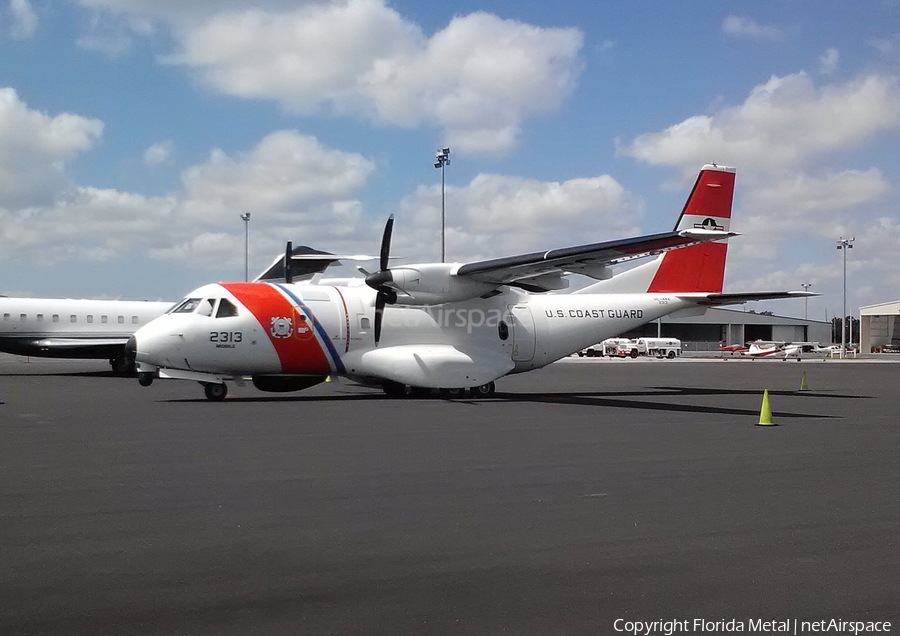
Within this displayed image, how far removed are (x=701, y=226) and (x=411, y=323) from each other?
9.31 metres

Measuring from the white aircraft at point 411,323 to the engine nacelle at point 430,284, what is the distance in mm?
29

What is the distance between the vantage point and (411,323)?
73.6 ft

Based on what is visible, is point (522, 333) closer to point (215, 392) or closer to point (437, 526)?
point (215, 392)

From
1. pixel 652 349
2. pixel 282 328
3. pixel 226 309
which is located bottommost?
pixel 652 349

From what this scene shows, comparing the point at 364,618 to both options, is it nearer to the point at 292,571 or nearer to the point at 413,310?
the point at 292,571

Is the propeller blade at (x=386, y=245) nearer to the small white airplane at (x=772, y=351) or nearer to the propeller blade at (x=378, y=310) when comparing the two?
the propeller blade at (x=378, y=310)

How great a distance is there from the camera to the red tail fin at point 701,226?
83.0ft

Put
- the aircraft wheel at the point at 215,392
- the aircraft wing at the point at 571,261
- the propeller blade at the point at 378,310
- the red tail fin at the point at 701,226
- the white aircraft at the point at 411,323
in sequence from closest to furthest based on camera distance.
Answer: the aircraft wing at the point at 571,261 < the white aircraft at the point at 411,323 < the aircraft wheel at the point at 215,392 < the propeller blade at the point at 378,310 < the red tail fin at the point at 701,226

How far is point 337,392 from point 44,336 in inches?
582

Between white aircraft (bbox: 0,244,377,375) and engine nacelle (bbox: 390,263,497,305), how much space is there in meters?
12.0

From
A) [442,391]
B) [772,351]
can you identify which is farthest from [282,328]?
[772,351]

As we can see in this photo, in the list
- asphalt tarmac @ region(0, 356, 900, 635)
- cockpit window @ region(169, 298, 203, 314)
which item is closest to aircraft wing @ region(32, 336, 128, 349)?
cockpit window @ region(169, 298, 203, 314)

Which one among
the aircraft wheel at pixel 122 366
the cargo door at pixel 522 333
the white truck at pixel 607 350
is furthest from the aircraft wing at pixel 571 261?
the white truck at pixel 607 350

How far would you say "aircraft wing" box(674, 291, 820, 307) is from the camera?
72.8ft
